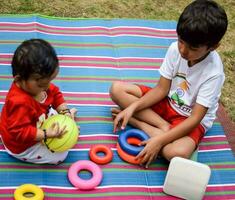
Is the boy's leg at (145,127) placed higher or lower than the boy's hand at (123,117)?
lower

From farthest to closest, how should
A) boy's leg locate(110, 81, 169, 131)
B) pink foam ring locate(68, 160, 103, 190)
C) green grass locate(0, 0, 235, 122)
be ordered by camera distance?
green grass locate(0, 0, 235, 122)
boy's leg locate(110, 81, 169, 131)
pink foam ring locate(68, 160, 103, 190)

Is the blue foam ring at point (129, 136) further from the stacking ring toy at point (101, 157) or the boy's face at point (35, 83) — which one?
the boy's face at point (35, 83)

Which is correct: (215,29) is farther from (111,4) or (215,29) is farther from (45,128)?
(111,4)

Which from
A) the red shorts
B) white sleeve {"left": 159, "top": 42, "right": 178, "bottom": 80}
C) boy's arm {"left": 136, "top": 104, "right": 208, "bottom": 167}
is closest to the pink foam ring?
boy's arm {"left": 136, "top": 104, "right": 208, "bottom": 167}

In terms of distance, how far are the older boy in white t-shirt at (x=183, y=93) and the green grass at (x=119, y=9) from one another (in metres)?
0.92

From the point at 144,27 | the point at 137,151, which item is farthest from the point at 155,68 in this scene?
the point at 137,151

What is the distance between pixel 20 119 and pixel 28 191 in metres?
0.37

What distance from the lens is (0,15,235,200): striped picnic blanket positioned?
229cm

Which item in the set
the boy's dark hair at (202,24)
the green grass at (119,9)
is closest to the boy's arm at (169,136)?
the boy's dark hair at (202,24)

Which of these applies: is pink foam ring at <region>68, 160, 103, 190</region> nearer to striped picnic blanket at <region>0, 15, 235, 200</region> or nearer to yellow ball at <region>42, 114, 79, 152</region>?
striped picnic blanket at <region>0, 15, 235, 200</region>

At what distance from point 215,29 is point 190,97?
45 centimetres

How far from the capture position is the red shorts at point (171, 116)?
248cm

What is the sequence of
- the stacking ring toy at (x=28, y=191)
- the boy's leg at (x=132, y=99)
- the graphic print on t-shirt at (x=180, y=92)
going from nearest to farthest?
the stacking ring toy at (x=28, y=191), the graphic print on t-shirt at (x=180, y=92), the boy's leg at (x=132, y=99)

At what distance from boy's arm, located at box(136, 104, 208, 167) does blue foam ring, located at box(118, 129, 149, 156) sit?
0.05 m
